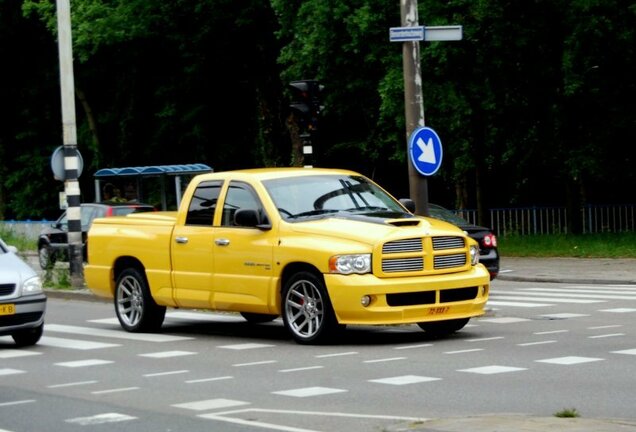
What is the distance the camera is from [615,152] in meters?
40.0

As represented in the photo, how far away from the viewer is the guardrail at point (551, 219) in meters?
42.8

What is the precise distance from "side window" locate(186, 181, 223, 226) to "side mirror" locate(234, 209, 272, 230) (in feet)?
3.09

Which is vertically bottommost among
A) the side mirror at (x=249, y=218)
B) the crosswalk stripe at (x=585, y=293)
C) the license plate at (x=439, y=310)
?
the crosswalk stripe at (x=585, y=293)

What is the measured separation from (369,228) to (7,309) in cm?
397

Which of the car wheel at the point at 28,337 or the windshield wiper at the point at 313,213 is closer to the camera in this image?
the windshield wiper at the point at 313,213

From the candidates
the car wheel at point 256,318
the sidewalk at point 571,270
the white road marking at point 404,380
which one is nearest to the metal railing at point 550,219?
the sidewalk at point 571,270

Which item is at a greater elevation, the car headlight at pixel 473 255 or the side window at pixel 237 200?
the side window at pixel 237 200

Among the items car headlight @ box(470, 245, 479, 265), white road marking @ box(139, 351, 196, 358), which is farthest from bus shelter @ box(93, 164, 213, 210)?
white road marking @ box(139, 351, 196, 358)

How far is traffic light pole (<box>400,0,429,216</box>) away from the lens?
64.5ft

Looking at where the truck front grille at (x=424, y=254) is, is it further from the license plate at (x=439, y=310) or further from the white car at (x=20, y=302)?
the white car at (x=20, y=302)

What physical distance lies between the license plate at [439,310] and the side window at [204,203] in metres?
3.06

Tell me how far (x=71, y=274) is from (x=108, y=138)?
35.4 metres

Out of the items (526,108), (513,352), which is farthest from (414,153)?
(526,108)

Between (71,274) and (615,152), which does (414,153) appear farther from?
(615,152)
